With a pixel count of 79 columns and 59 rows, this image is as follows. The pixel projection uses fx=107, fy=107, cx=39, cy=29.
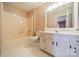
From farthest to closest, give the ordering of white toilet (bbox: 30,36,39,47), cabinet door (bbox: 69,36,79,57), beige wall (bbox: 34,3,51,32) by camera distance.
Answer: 1. beige wall (bbox: 34,3,51,32)
2. white toilet (bbox: 30,36,39,47)
3. cabinet door (bbox: 69,36,79,57)

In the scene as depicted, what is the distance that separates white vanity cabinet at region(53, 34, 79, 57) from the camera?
2.08 m

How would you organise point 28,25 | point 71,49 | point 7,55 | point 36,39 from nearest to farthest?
1. point 71,49
2. point 7,55
3. point 28,25
4. point 36,39

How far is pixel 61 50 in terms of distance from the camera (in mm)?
2438

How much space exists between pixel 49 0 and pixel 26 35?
1.12 metres

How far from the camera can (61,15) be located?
2.88 m

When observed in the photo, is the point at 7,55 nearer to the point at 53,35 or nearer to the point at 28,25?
the point at 28,25

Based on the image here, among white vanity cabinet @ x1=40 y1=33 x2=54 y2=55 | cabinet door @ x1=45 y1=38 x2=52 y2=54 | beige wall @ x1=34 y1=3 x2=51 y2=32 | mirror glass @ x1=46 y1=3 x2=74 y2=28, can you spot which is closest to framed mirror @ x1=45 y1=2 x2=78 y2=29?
mirror glass @ x1=46 y1=3 x2=74 y2=28

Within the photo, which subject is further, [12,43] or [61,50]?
[12,43]

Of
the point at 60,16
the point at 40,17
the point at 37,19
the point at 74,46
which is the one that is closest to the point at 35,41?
the point at 37,19

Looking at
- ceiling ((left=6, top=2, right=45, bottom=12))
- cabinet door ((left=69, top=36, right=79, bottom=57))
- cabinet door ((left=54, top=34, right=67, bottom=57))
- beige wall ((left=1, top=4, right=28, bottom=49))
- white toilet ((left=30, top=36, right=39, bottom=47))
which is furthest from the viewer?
white toilet ((left=30, top=36, right=39, bottom=47))

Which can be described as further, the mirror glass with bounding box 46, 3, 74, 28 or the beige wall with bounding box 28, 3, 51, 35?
the beige wall with bounding box 28, 3, 51, 35

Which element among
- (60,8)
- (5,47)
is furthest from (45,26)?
(5,47)

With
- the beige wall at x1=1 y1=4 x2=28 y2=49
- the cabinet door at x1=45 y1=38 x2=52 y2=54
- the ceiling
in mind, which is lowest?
the cabinet door at x1=45 y1=38 x2=52 y2=54

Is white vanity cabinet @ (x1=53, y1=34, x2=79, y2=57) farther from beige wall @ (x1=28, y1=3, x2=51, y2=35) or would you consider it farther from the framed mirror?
beige wall @ (x1=28, y1=3, x2=51, y2=35)
